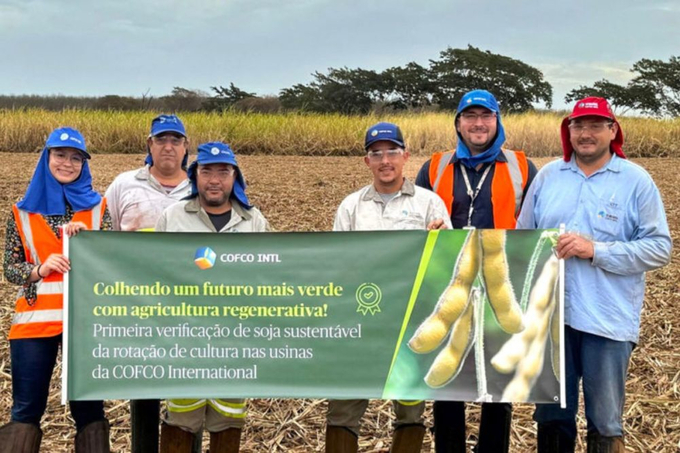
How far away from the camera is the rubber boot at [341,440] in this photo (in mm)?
3826

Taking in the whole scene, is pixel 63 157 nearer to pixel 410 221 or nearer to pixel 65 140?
pixel 65 140

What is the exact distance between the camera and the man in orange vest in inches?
155

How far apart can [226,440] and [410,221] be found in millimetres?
1488

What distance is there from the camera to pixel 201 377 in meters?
3.68

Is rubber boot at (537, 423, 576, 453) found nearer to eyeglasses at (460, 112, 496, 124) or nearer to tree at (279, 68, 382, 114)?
eyeglasses at (460, 112, 496, 124)

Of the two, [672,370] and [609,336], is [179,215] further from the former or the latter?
[672,370]

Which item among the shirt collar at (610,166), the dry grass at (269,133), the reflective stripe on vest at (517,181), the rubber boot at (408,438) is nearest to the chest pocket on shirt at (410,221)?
the reflective stripe on vest at (517,181)

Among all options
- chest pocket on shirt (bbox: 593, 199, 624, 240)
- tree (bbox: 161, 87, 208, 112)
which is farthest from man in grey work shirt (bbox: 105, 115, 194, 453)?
tree (bbox: 161, 87, 208, 112)

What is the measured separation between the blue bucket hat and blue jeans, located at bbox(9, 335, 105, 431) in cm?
105

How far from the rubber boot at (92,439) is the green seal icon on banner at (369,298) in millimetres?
1481

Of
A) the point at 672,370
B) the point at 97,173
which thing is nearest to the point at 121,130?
the point at 97,173

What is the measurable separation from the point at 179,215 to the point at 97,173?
14.1m

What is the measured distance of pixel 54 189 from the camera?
3.56m

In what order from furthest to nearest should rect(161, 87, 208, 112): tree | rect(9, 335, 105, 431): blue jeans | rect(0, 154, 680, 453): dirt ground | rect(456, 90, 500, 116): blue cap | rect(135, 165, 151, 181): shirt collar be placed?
rect(161, 87, 208, 112): tree < rect(0, 154, 680, 453): dirt ground < rect(135, 165, 151, 181): shirt collar < rect(456, 90, 500, 116): blue cap < rect(9, 335, 105, 431): blue jeans
